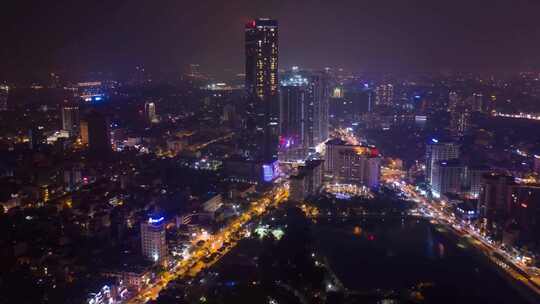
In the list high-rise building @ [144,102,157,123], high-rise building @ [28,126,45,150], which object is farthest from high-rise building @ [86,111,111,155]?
high-rise building @ [144,102,157,123]

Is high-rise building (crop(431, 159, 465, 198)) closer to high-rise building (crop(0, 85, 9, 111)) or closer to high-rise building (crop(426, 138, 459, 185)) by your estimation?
high-rise building (crop(426, 138, 459, 185))

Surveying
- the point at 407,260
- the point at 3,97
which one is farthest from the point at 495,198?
the point at 3,97

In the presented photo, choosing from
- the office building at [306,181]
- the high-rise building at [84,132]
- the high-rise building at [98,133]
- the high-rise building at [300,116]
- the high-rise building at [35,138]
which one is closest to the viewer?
the office building at [306,181]

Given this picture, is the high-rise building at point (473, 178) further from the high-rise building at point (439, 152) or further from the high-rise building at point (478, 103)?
the high-rise building at point (478, 103)

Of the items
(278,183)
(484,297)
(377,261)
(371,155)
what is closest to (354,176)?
(371,155)

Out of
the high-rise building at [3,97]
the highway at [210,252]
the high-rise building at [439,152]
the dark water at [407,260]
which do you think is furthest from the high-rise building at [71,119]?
the high-rise building at [439,152]

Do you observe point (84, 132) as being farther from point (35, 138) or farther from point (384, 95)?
point (384, 95)
